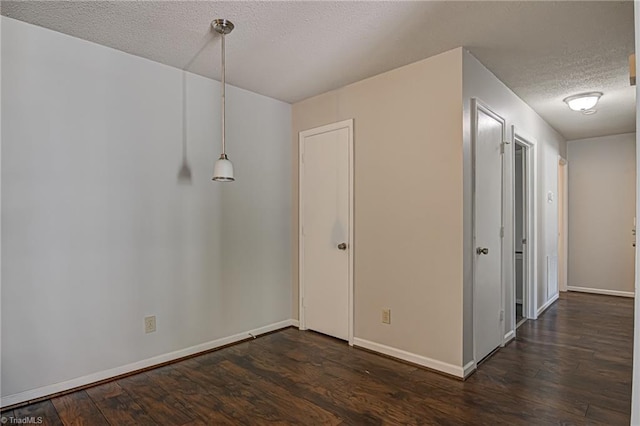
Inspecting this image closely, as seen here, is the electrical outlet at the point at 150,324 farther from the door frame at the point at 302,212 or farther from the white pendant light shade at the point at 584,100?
the white pendant light shade at the point at 584,100

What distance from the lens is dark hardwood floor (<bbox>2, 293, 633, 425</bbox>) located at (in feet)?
7.02

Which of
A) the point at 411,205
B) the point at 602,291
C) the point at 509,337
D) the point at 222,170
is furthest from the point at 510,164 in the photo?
the point at 602,291

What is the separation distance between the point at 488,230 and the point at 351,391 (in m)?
1.73

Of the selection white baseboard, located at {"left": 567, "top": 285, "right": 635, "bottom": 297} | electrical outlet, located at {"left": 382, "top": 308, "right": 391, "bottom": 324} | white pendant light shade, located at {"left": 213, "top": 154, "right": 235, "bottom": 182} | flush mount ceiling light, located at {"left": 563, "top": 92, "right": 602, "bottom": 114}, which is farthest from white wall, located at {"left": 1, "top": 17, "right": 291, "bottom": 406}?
white baseboard, located at {"left": 567, "top": 285, "right": 635, "bottom": 297}

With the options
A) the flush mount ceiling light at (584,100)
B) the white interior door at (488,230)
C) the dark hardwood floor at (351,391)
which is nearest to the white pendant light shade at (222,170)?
the dark hardwood floor at (351,391)

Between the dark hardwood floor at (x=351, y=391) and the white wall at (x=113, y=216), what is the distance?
0.88 ft

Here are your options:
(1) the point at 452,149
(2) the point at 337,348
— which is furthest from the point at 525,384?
(1) the point at 452,149

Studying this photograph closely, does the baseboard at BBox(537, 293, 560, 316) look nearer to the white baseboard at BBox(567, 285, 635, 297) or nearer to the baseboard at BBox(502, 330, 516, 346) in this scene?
the white baseboard at BBox(567, 285, 635, 297)

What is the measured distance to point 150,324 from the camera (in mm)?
2855

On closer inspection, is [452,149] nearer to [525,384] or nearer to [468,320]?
[468,320]

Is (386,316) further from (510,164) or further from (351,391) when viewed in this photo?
(510,164)

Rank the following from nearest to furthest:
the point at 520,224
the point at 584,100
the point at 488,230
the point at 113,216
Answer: the point at 113,216 < the point at 488,230 < the point at 584,100 < the point at 520,224

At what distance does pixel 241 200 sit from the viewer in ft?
11.6

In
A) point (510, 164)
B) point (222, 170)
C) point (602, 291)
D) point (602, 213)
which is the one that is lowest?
point (602, 291)
